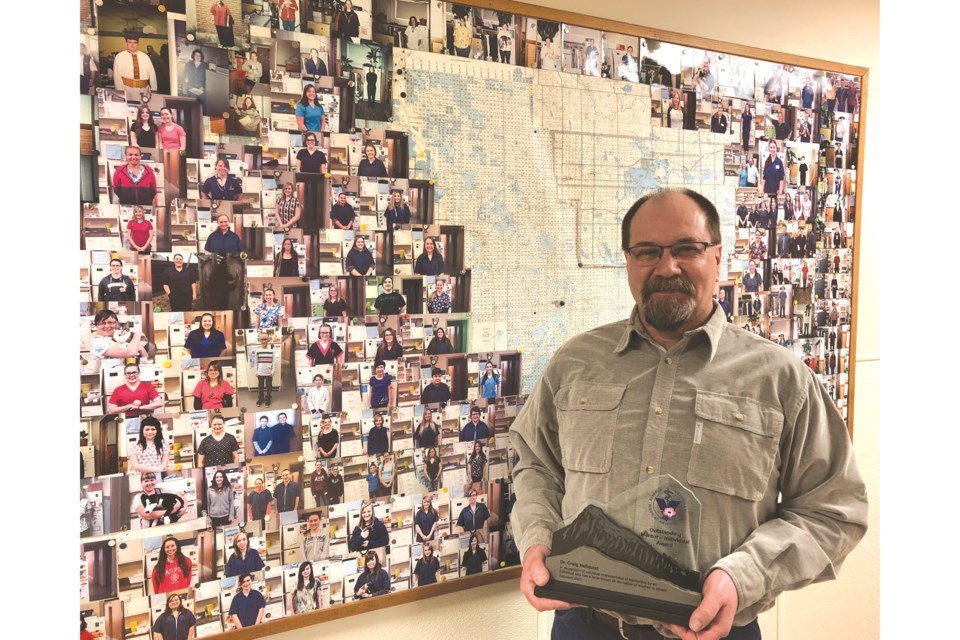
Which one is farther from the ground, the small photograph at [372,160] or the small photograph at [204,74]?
the small photograph at [204,74]

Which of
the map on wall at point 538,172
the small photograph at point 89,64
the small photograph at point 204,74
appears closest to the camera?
the small photograph at point 89,64

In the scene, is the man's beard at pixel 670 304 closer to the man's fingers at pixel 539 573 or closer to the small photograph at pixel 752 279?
the man's fingers at pixel 539 573

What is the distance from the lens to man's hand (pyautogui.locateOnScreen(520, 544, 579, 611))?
5.00 feet

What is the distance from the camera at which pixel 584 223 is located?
215 cm

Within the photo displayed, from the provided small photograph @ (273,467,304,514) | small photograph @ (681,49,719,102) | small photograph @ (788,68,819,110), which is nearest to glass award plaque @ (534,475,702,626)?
small photograph @ (273,467,304,514)

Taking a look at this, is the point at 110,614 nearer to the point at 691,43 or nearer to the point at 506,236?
the point at 506,236

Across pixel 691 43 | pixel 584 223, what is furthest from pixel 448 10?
pixel 691 43

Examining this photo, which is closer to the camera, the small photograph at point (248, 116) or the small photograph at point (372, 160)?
the small photograph at point (248, 116)

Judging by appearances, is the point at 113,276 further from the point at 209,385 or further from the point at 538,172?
the point at 538,172

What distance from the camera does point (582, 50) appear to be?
2.11 metres

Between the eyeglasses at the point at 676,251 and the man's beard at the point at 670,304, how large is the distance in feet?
0.18

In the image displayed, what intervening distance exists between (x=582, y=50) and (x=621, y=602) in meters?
1.50

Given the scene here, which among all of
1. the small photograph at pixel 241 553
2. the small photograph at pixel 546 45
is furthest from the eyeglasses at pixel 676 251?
the small photograph at pixel 241 553

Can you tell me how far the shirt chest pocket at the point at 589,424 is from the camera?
175 cm
